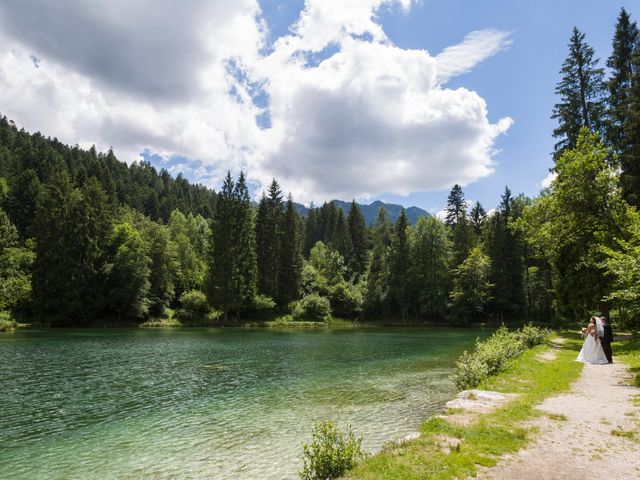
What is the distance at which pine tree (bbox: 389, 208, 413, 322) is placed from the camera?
7474 cm

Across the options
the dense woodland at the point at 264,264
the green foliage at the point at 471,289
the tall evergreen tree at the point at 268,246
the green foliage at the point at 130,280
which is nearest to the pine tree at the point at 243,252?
the dense woodland at the point at 264,264

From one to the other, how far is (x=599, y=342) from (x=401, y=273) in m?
55.9

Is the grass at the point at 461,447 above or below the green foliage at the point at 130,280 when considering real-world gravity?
below

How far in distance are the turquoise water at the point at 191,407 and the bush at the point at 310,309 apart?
143 ft

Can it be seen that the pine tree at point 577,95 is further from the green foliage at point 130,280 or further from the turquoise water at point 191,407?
the green foliage at point 130,280

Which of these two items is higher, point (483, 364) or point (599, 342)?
point (599, 342)

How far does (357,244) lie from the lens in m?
100

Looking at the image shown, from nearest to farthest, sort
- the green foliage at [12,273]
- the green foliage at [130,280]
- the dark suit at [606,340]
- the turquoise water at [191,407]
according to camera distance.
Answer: the turquoise water at [191,407], the dark suit at [606,340], the green foliage at [12,273], the green foliage at [130,280]

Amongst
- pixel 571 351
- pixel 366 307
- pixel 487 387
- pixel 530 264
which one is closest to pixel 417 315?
pixel 366 307

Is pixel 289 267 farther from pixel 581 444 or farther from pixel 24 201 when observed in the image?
pixel 581 444

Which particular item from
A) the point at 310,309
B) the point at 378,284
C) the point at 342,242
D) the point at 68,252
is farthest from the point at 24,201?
the point at 378,284

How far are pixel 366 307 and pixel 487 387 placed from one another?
6440cm

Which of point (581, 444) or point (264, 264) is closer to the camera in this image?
point (581, 444)

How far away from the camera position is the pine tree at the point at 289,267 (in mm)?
76531
